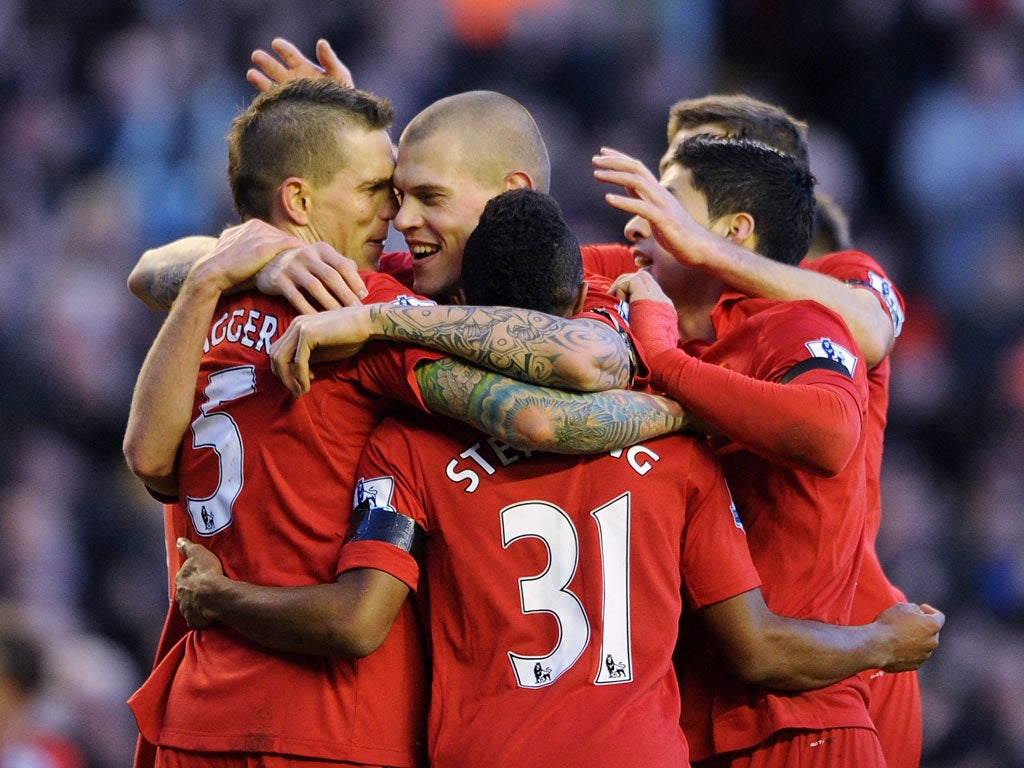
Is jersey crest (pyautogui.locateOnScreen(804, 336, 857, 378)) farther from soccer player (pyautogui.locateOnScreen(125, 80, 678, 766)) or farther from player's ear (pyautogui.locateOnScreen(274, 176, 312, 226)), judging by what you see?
player's ear (pyautogui.locateOnScreen(274, 176, 312, 226))

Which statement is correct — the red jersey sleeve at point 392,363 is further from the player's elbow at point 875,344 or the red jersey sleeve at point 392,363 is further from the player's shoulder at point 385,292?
the player's elbow at point 875,344

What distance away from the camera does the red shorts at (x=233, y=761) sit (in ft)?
12.4

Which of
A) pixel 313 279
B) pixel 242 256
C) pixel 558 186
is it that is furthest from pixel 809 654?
pixel 558 186

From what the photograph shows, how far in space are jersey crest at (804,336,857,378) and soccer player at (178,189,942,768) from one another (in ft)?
1.41

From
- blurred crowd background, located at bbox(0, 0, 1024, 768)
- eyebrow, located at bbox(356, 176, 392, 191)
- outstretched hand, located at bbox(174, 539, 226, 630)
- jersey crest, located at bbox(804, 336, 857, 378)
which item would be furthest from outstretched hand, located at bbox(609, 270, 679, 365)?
blurred crowd background, located at bbox(0, 0, 1024, 768)

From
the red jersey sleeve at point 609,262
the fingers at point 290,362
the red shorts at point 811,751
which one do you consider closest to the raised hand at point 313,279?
the fingers at point 290,362

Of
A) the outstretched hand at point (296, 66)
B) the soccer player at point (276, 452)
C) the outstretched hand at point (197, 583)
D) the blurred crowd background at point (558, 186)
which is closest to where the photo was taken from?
the soccer player at point (276, 452)

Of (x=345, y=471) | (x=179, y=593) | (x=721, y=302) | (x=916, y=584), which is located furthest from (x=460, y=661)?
(x=916, y=584)

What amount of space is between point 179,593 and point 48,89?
8946 mm

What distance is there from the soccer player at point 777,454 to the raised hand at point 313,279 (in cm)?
76

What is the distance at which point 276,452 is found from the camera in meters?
3.92

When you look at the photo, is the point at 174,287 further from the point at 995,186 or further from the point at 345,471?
the point at 995,186

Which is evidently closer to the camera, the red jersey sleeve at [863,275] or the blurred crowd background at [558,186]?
the red jersey sleeve at [863,275]

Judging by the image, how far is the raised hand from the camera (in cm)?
388
